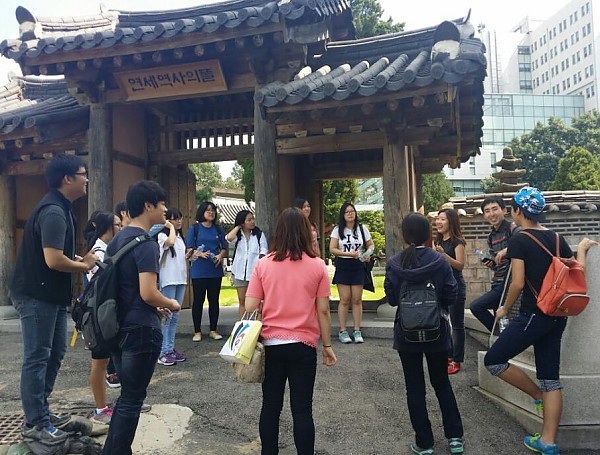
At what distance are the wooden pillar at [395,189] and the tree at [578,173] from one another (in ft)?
72.8

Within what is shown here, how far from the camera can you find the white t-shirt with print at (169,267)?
5.20m

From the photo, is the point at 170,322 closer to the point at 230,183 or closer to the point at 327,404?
the point at 327,404

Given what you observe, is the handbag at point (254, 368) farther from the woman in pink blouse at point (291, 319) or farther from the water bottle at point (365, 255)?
the water bottle at point (365, 255)

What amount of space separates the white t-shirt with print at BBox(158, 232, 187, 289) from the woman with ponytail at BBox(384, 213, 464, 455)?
278cm

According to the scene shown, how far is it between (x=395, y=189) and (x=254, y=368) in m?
4.26

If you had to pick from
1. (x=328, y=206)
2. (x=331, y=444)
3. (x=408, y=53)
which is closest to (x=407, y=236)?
(x=331, y=444)

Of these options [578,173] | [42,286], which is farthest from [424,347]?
[578,173]

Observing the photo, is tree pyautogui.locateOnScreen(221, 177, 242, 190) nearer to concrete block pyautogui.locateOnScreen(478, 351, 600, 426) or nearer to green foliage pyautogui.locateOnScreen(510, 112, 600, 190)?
green foliage pyautogui.locateOnScreen(510, 112, 600, 190)

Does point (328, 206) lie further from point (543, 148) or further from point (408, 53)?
point (543, 148)

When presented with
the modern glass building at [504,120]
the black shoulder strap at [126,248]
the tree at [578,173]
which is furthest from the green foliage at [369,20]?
→ the modern glass building at [504,120]

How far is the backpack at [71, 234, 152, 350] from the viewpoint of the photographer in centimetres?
266

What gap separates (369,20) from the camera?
13812mm

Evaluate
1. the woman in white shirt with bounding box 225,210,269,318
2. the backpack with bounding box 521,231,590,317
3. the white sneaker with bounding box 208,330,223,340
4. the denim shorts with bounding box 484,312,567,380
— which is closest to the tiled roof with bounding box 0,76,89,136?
the woman in white shirt with bounding box 225,210,269,318

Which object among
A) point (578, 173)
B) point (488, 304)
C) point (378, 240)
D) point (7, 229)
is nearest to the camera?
point (488, 304)
